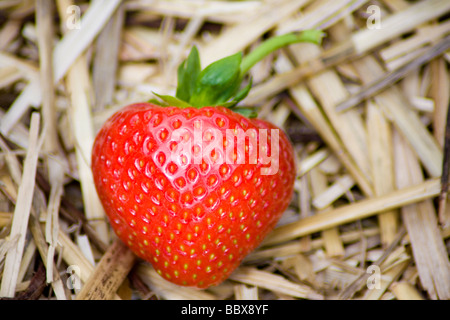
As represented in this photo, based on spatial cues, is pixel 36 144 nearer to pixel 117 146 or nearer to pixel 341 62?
pixel 117 146

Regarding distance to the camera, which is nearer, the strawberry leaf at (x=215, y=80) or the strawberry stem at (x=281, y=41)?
the strawberry leaf at (x=215, y=80)

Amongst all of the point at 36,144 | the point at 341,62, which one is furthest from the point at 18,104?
the point at 341,62

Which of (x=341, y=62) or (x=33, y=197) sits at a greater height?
(x=341, y=62)

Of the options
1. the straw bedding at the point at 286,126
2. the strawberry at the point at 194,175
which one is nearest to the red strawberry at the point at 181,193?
the strawberry at the point at 194,175

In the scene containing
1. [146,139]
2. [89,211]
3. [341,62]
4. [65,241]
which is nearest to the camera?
[146,139]

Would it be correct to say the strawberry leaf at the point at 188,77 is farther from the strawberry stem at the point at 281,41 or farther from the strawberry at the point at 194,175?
the strawberry stem at the point at 281,41

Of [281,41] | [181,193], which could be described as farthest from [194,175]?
[281,41]
